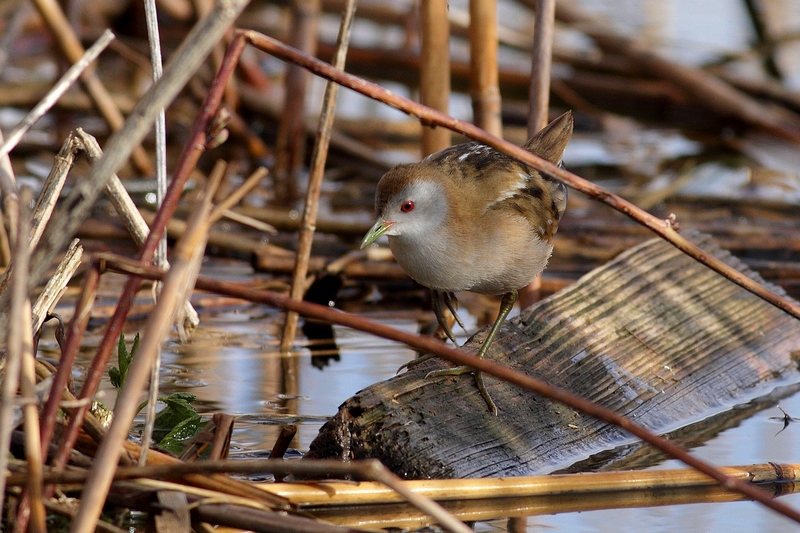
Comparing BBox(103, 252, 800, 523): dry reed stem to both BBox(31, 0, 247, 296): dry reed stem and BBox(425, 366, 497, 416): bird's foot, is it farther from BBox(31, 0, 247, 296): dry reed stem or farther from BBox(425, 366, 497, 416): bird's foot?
BBox(425, 366, 497, 416): bird's foot

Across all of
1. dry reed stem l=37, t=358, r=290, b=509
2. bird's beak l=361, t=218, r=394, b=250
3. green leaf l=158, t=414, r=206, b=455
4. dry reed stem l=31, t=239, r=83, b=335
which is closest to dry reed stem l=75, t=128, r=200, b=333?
dry reed stem l=31, t=239, r=83, b=335

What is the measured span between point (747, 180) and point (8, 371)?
6.52 m

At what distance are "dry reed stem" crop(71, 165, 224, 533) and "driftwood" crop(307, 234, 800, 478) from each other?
0.91 meters

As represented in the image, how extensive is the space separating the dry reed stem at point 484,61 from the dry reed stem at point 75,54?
2077mm

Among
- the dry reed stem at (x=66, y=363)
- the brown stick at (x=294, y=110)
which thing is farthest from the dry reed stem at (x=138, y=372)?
the brown stick at (x=294, y=110)

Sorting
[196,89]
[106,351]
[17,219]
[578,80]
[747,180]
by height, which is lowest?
[106,351]

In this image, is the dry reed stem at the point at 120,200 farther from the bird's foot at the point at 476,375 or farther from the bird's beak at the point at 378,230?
the bird's beak at the point at 378,230

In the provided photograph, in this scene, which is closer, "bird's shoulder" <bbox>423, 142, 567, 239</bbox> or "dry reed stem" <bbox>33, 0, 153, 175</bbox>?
"bird's shoulder" <bbox>423, 142, 567, 239</bbox>

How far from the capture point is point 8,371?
1774 millimetres

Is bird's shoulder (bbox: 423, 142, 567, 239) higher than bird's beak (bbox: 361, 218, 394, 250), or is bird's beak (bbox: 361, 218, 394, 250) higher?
bird's shoulder (bbox: 423, 142, 567, 239)

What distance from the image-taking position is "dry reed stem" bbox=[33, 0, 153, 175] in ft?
18.9

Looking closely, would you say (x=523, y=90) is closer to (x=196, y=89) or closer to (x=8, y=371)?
(x=196, y=89)

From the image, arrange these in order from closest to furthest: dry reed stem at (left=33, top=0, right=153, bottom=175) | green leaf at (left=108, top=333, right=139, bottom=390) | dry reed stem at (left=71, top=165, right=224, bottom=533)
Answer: dry reed stem at (left=71, top=165, right=224, bottom=533) < green leaf at (left=108, top=333, right=139, bottom=390) < dry reed stem at (left=33, top=0, right=153, bottom=175)

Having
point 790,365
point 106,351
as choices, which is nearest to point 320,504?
point 106,351
